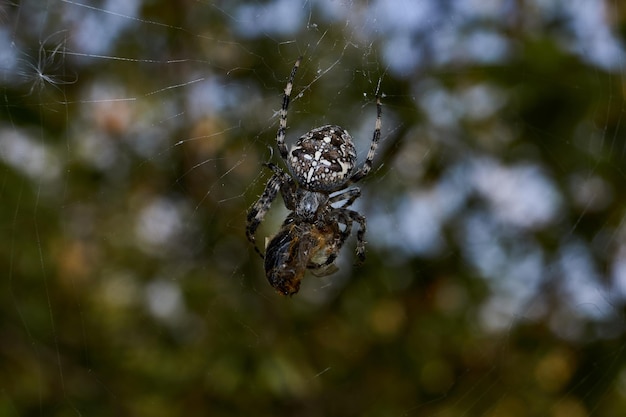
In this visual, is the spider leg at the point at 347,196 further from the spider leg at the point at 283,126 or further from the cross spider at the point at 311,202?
the spider leg at the point at 283,126

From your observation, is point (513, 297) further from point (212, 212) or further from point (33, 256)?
point (33, 256)

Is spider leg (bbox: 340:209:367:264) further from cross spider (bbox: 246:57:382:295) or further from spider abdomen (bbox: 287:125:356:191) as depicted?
spider abdomen (bbox: 287:125:356:191)

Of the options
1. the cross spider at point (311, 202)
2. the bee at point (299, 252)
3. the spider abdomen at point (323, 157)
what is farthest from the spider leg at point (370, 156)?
the bee at point (299, 252)

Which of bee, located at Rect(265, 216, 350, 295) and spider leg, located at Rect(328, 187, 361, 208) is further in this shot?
spider leg, located at Rect(328, 187, 361, 208)

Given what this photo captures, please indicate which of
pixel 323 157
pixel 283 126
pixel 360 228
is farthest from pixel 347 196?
pixel 283 126

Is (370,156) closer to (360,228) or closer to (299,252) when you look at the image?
(360,228)

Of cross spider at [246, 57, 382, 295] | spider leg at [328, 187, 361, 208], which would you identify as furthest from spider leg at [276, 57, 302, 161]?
spider leg at [328, 187, 361, 208]
